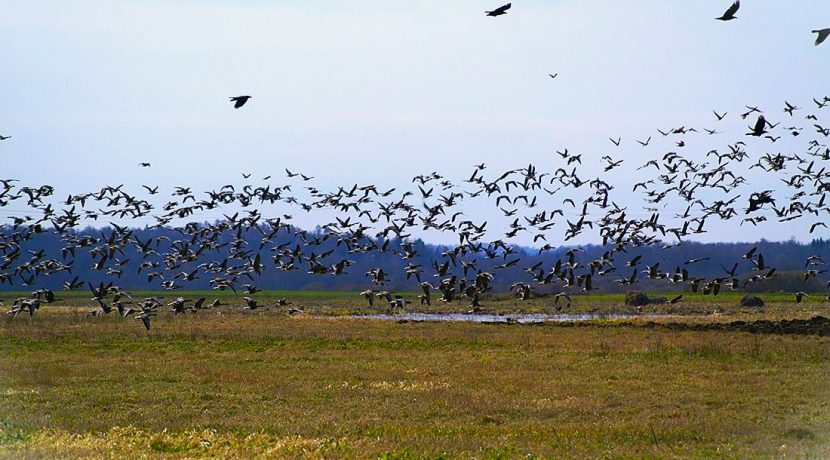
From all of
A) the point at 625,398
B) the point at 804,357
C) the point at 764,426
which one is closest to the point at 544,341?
the point at 804,357

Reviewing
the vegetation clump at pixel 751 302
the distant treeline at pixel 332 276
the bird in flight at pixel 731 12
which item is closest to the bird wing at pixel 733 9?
the bird in flight at pixel 731 12

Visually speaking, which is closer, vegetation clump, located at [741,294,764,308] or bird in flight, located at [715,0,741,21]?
bird in flight, located at [715,0,741,21]

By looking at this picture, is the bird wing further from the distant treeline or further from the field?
the distant treeline

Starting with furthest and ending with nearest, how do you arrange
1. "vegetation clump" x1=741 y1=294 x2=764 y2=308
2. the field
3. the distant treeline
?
the distant treeline → "vegetation clump" x1=741 y1=294 x2=764 y2=308 → the field

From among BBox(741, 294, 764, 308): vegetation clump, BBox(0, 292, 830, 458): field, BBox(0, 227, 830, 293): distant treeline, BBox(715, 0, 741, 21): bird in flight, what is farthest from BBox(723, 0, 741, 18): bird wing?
BBox(0, 227, 830, 293): distant treeline

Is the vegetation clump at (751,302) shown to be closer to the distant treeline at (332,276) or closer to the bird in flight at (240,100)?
the distant treeline at (332,276)

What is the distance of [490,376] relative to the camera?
30016 millimetres

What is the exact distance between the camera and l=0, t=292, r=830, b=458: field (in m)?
18.3

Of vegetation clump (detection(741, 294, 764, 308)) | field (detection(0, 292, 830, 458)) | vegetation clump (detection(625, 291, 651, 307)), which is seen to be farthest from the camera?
vegetation clump (detection(625, 291, 651, 307))

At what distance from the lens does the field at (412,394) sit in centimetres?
1833

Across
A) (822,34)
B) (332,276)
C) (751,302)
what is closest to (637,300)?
(751,302)

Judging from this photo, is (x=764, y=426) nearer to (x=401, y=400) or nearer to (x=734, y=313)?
(x=401, y=400)

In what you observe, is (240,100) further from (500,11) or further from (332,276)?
(332,276)

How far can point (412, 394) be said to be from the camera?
86.1 ft
